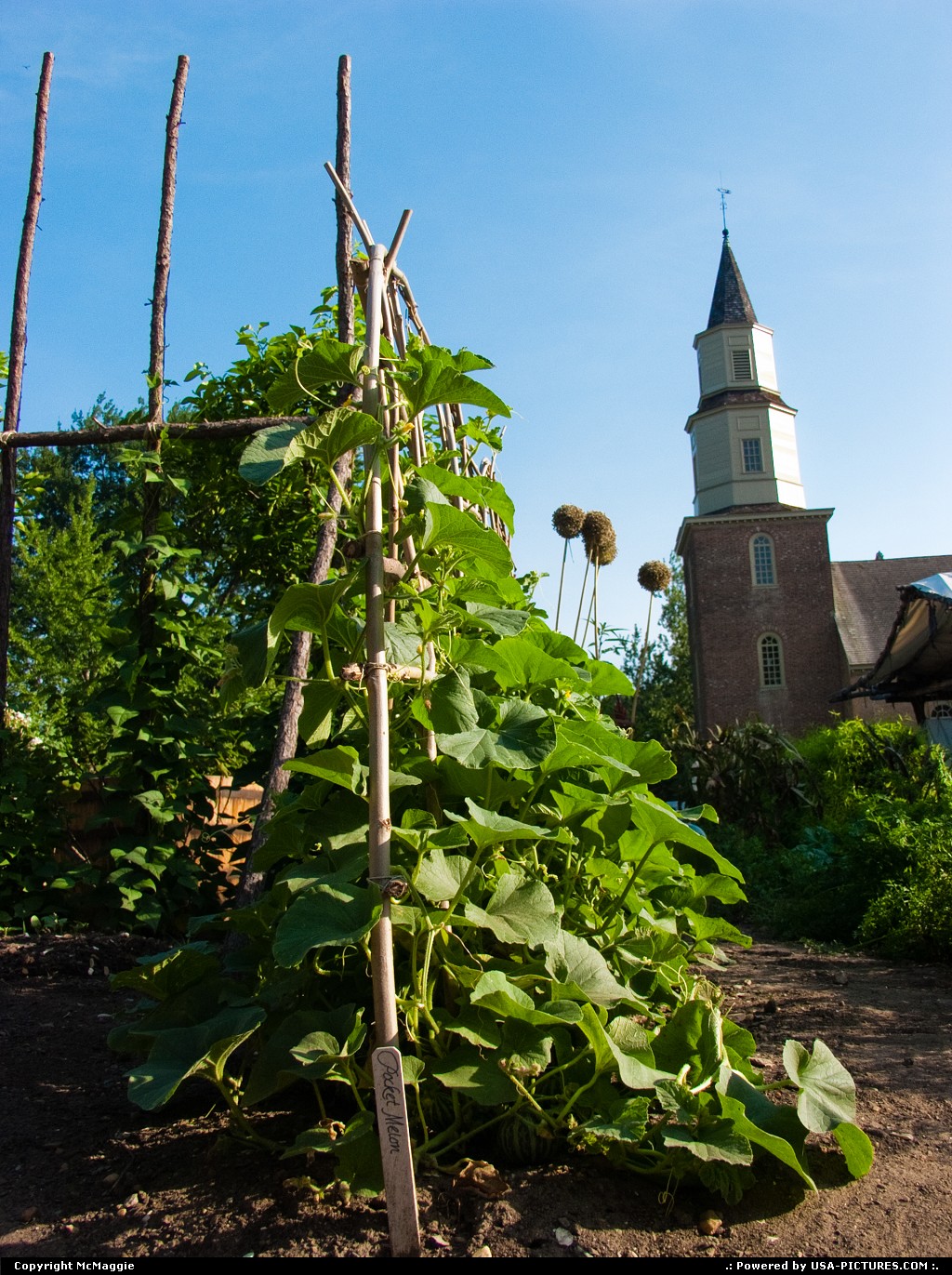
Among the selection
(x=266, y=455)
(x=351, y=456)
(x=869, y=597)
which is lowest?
(x=266, y=455)

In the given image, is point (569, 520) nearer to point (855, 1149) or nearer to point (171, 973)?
point (171, 973)

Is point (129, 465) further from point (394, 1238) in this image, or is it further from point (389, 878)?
point (394, 1238)

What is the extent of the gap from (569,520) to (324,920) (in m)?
5.03

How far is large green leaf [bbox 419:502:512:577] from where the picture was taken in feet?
6.71

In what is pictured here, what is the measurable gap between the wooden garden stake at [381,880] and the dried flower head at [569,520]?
4.31 meters

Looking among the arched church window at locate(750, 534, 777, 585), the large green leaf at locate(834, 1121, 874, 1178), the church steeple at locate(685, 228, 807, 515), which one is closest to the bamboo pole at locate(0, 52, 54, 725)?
the large green leaf at locate(834, 1121, 874, 1178)

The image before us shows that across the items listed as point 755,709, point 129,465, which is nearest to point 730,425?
point 755,709

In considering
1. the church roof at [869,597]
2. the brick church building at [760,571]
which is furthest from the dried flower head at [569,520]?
the church roof at [869,597]

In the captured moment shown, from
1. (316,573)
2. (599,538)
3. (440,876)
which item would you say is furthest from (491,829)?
(599,538)

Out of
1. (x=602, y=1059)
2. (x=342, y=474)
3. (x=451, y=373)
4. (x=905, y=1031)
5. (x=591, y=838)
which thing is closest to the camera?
(x=602, y=1059)

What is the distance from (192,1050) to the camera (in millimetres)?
1948

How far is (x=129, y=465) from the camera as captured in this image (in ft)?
17.1

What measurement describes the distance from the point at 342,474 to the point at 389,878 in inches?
101

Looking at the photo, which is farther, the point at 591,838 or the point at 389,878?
the point at 591,838
